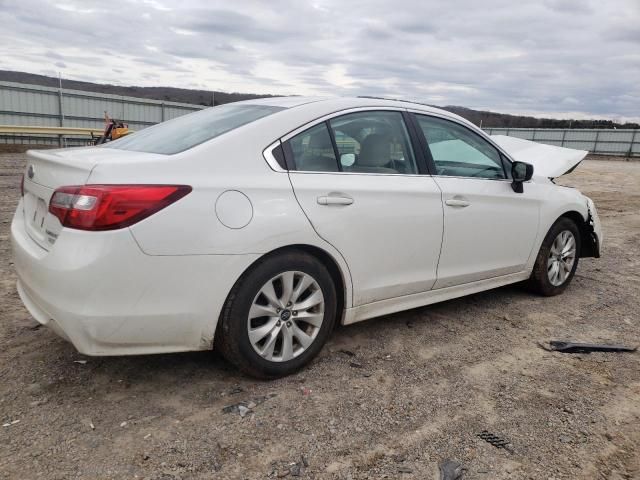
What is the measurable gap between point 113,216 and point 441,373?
2.12 metres

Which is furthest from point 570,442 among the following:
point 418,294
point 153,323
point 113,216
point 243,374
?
point 113,216

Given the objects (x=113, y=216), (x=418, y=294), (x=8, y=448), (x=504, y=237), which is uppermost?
(x=113, y=216)

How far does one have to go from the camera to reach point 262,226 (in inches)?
110

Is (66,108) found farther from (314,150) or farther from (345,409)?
(345,409)

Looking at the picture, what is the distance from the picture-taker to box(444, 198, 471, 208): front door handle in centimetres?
375

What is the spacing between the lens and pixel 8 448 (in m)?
2.38

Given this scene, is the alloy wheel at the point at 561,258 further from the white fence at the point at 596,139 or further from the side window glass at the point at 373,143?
the white fence at the point at 596,139

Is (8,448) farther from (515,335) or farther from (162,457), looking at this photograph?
(515,335)

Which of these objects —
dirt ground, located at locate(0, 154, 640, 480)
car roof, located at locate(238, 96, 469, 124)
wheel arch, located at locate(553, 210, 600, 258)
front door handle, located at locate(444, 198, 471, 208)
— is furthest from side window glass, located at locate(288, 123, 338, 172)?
wheel arch, located at locate(553, 210, 600, 258)

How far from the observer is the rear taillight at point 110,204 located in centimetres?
246

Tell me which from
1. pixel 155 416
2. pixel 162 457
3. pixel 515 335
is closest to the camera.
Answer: pixel 162 457

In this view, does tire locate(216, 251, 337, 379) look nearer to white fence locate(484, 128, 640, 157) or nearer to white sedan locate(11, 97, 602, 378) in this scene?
white sedan locate(11, 97, 602, 378)

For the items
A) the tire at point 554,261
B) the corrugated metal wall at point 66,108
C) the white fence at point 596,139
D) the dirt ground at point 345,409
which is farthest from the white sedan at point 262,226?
the white fence at point 596,139

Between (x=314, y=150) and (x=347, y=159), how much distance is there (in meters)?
0.25
